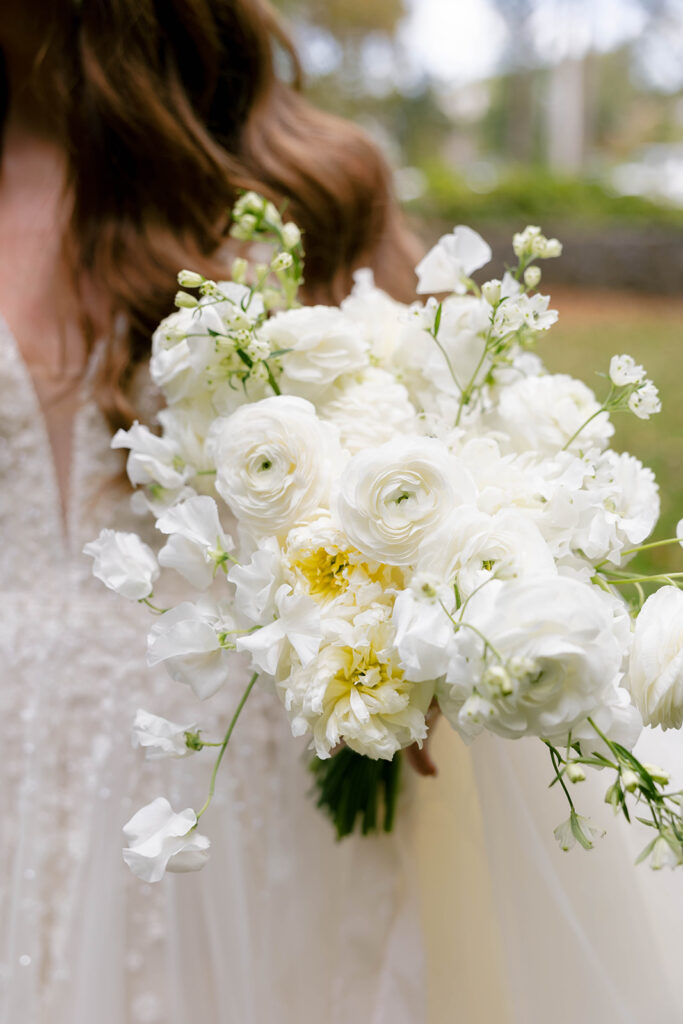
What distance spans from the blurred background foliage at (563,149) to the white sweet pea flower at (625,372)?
0.40 meters

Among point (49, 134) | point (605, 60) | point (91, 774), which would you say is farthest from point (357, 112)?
point (91, 774)

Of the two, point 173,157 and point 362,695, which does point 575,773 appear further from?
point 173,157

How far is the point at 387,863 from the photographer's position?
105cm

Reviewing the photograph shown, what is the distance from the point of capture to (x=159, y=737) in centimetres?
63

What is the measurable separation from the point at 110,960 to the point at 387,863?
340mm

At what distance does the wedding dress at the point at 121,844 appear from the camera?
979mm

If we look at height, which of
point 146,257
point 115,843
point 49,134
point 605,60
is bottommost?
point 115,843

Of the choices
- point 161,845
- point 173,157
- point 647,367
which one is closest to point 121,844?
point 161,845

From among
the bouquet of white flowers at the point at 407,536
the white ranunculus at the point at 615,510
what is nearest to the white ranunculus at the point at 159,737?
the bouquet of white flowers at the point at 407,536

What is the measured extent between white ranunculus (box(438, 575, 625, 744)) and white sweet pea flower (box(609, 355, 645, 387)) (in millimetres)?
227

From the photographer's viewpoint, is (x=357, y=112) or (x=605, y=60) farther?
(x=605, y=60)

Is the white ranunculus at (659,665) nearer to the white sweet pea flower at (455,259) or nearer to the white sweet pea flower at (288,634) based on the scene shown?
the white sweet pea flower at (288,634)

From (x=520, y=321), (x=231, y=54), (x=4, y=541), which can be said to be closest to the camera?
(x=520, y=321)

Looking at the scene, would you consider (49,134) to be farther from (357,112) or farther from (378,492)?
(357,112)
